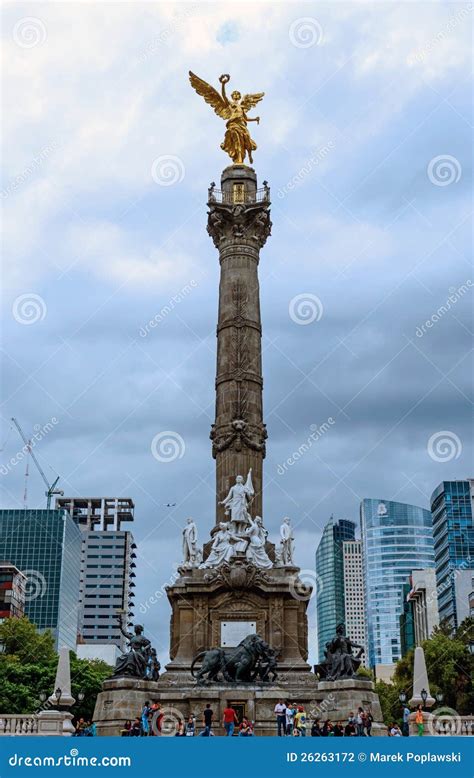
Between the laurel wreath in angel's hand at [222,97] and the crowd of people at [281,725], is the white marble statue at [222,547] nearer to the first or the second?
the crowd of people at [281,725]

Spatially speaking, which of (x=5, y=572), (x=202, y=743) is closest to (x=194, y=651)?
(x=202, y=743)

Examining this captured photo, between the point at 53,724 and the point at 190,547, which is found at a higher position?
the point at 190,547

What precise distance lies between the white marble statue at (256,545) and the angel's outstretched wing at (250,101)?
2248 cm

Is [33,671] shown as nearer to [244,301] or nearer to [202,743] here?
[244,301]

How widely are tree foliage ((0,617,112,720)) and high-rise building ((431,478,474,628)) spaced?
49847 mm

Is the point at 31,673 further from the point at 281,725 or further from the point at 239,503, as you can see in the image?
the point at 281,725

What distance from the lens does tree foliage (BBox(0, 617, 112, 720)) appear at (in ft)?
175

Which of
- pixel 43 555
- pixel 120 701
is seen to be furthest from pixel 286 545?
pixel 43 555

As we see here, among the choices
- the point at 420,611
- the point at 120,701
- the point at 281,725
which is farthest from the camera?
the point at 420,611

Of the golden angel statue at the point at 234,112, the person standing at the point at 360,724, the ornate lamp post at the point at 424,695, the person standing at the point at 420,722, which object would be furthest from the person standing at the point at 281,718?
the golden angel statue at the point at 234,112

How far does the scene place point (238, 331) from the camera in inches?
1818

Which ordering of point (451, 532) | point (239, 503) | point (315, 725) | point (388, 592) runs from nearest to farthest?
point (315, 725) < point (239, 503) < point (451, 532) < point (388, 592)

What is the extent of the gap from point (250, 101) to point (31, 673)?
35039 mm

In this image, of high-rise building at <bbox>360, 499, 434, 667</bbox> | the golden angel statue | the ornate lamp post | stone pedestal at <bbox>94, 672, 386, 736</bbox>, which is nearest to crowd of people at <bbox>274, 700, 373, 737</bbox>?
the ornate lamp post
